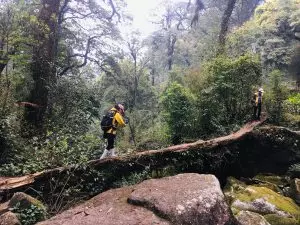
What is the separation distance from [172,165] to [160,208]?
3.80 m

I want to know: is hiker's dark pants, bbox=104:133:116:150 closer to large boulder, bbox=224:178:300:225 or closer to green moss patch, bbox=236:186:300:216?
large boulder, bbox=224:178:300:225

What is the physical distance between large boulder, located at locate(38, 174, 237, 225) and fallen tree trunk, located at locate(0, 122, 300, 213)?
1.34 meters

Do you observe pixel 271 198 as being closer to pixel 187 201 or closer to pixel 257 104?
pixel 187 201

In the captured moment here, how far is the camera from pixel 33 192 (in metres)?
7.73

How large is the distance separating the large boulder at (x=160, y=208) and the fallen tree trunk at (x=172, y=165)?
134cm

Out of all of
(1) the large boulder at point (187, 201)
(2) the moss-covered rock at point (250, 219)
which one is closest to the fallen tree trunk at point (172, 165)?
(1) the large boulder at point (187, 201)

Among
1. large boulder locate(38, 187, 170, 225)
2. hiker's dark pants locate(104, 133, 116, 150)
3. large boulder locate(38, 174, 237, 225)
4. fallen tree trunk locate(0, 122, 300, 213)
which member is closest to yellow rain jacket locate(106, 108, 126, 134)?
hiker's dark pants locate(104, 133, 116, 150)

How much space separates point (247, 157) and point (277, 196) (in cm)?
282

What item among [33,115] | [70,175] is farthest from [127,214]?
[33,115]

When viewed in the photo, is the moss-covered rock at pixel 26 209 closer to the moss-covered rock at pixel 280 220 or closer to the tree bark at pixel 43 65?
the moss-covered rock at pixel 280 220

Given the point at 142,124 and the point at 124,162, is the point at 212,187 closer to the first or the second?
the point at 124,162

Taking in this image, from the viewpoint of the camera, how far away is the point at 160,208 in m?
5.91

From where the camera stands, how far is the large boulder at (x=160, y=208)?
567 centimetres

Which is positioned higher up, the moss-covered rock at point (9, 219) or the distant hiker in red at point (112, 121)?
the distant hiker in red at point (112, 121)
